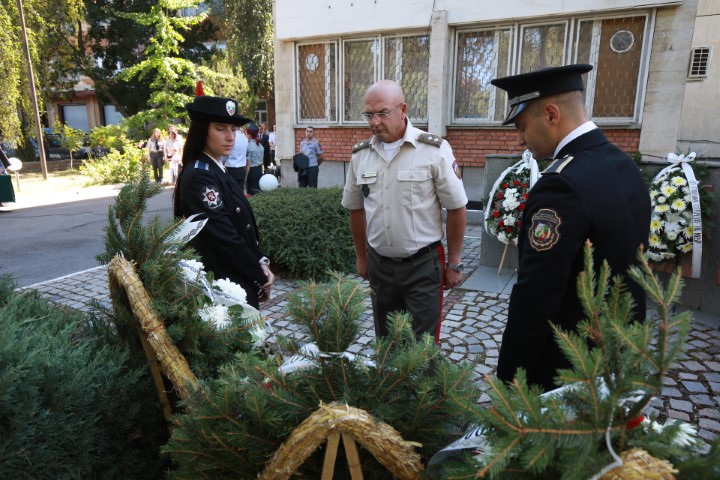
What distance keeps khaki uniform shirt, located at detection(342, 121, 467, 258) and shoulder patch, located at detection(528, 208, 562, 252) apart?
1.48 meters

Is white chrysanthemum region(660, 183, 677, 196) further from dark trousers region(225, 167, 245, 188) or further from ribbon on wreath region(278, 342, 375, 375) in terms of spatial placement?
dark trousers region(225, 167, 245, 188)

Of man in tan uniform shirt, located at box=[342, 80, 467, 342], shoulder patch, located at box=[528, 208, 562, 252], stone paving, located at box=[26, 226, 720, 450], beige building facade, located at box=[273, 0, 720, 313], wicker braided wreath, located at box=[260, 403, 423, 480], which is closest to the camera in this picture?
wicker braided wreath, located at box=[260, 403, 423, 480]

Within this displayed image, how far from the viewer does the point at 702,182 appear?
4.97 m

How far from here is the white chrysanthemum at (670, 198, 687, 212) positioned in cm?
470

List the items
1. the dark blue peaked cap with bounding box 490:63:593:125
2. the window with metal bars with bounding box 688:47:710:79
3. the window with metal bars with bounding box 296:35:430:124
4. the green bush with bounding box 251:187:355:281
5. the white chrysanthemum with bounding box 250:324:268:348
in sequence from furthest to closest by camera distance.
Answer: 1. the window with metal bars with bounding box 688:47:710:79
2. the window with metal bars with bounding box 296:35:430:124
3. the green bush with bounding box 251:187:355:281
4. the white chrysanthemum with bounding box 250:324:268:348
5. the dark blue peaked cap with bounding box 490:63:593:125

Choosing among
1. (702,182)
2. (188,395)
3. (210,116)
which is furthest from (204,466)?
(702,182)

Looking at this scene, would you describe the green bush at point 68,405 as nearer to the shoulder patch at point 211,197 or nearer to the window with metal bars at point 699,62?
the shoulder patch at point 211,197

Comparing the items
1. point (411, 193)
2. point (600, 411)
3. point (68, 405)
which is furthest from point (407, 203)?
point (600, 411)

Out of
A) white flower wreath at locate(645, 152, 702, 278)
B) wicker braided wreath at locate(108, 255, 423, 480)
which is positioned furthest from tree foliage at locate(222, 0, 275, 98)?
wicker braided wreath at locate(108, 255, 423, 480)

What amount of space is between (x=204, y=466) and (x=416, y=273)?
2.08 meters

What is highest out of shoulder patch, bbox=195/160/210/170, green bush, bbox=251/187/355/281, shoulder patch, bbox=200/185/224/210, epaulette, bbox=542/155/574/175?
epaulette, bbox=542/155/574/175

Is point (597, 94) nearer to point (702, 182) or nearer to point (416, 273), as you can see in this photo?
point (702, 182)

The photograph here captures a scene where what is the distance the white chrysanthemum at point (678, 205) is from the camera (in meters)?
4.70

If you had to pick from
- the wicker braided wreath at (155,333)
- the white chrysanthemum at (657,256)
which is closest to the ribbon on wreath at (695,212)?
the white chrysanthemum at (657,256)
